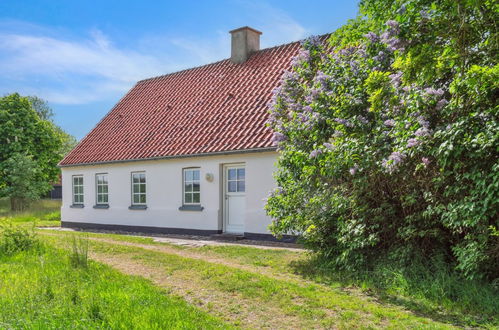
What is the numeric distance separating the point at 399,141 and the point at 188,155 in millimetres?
8834

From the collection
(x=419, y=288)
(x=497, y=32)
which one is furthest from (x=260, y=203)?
(x=497, y=32)

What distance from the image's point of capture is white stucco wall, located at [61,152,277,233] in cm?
1294

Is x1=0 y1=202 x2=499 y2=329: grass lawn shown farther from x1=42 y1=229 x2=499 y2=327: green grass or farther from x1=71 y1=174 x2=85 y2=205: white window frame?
x1=71 y1=174 x2=85 y2=205: white window frame

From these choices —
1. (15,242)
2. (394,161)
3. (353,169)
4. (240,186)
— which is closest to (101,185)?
(240,186)

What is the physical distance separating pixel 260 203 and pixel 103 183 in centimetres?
830

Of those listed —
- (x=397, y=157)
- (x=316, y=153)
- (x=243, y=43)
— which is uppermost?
(x=243, y=43)

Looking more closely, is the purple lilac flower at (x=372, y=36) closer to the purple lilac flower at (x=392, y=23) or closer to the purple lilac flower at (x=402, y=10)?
the purple lilac flower at (x=392, y=23)

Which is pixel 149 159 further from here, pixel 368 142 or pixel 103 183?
pixel 368 142

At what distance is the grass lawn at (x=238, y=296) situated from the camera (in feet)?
18.0

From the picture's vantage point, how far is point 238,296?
6621 mm

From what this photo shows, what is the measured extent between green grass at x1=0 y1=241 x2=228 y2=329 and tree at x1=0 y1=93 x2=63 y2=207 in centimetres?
2522

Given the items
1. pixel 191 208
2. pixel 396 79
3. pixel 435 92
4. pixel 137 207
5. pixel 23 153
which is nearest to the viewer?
pixel 435 92

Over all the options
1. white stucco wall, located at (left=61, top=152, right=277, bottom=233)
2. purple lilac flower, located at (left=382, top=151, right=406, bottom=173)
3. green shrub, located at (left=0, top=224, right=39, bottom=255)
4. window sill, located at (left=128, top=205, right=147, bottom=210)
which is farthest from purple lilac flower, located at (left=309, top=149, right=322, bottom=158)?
window sill, located at (left=128, top=205, right=147, bottom=210)

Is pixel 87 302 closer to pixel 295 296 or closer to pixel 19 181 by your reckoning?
pixel 295 296
